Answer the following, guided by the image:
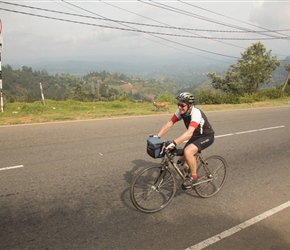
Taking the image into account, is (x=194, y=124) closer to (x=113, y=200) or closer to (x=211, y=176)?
(x=211, y=176)

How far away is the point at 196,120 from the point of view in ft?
14.0

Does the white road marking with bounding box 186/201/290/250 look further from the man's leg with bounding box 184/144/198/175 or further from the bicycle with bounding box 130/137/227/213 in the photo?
the man's leg with bounding box 184/144/198/175

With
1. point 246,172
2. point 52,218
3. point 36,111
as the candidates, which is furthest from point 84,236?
point 36,111

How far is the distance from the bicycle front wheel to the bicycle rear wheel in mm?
647

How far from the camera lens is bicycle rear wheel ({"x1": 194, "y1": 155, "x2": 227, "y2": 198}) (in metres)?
4.82

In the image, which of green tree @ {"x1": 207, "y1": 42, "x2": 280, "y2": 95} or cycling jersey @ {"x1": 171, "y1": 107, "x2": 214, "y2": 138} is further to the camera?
green tree @ {"x1": 207, "y1": 42, "x2": 280, "y2": 95}

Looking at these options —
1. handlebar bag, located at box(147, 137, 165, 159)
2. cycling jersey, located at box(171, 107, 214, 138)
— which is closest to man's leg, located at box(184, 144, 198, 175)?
cycling jersey, located at box(171, 107, 214, 138)

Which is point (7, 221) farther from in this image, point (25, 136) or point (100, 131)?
point (100, 131)

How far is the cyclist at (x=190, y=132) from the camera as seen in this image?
4.20 m

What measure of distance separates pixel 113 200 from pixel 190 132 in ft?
6.08

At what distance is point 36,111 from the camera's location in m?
12.8

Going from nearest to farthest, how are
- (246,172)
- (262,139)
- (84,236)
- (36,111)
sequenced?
1. (84,236)
2. (246,172)
3. (262,139)
4. (36,111)

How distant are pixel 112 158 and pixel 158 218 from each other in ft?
9.19

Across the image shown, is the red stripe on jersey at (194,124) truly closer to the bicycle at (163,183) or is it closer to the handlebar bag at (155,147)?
the bicycle at (163,183)
